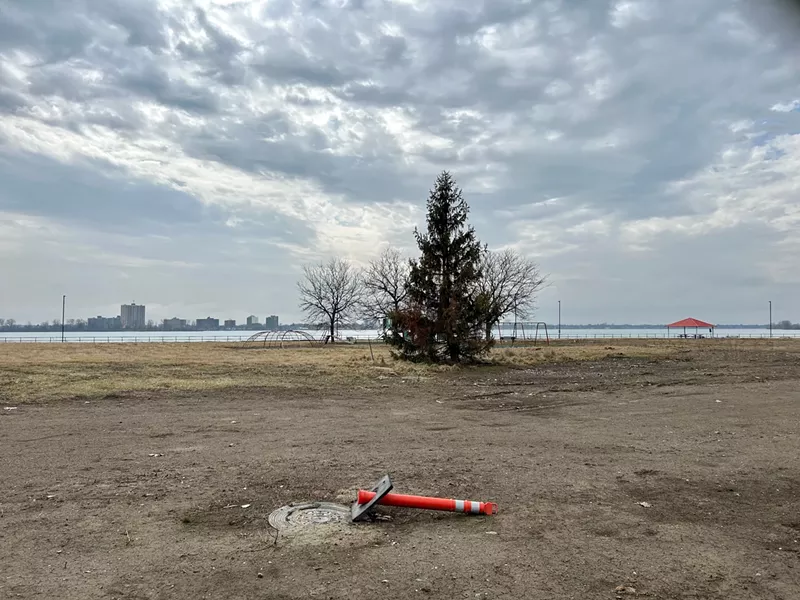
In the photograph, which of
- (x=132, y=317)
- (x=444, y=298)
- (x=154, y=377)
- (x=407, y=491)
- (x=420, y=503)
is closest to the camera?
(x=420, y=503)

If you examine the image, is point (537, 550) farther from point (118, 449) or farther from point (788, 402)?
point (788, 402)

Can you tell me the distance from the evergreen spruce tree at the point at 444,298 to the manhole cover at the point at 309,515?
57.1 feet

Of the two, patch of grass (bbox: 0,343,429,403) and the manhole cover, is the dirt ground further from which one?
patch of grass (bbox: 0,343,429,403)

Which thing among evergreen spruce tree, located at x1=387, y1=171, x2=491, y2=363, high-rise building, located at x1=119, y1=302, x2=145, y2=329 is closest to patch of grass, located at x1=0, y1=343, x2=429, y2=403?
evergreen spruce tree, located at x1=387, y1=171, x2=491, y2=363

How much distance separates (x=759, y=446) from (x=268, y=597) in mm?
7176

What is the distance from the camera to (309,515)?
15.9 feet

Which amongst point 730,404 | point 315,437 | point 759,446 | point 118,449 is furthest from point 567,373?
point 118,449

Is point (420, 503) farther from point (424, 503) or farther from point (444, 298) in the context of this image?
point (444, 298)

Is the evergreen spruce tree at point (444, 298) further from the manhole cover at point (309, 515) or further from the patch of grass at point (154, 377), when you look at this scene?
the manhole cover at point (309, 515)

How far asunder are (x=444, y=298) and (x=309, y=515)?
1827 centimetres

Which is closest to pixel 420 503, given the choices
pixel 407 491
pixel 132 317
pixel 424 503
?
pixel 424 503

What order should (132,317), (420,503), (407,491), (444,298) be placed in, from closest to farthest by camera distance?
(420,503) < (407,491) < (444,298) < (132,317)

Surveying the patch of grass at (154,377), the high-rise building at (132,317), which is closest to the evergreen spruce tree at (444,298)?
the patch of grass at (154,377)

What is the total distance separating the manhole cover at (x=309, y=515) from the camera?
4.66 meters
